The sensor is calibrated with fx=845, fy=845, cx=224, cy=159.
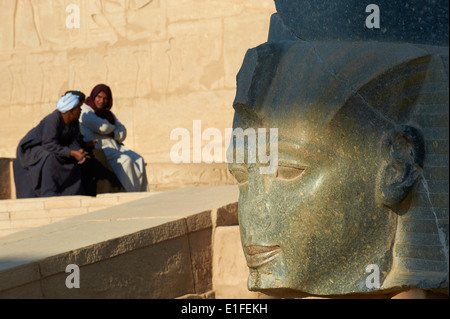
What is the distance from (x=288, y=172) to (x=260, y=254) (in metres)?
0.29

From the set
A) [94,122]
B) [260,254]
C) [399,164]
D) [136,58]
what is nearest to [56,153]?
[94,122]

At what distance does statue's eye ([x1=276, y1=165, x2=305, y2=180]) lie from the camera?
8.52 feet

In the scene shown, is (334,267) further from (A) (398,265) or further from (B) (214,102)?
(B) (214,102)

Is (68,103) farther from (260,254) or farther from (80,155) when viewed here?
(260,254)

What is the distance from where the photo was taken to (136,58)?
45.3 ft

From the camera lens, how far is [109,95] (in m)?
9.77

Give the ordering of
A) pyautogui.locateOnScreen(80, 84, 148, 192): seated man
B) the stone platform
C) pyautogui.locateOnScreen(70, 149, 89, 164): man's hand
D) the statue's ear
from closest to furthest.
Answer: the statue's ear → the stone platform → pyautogui.locateOnScreen(70, 149, 89, 164): man's hand → pyautogui.locateOnScreen(80, 84, 148, 192): seated man

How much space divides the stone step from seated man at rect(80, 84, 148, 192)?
1.86m

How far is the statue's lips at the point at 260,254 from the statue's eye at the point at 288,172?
0.22 meters

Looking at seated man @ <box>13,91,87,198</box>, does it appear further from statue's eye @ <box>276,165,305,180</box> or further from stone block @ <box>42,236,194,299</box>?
statue's eye @ <box>276,165,305,180</box>

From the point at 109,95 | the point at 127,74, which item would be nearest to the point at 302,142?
the point at 109,95

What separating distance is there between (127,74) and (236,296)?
8980mm

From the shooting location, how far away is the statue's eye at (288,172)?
2.60 m

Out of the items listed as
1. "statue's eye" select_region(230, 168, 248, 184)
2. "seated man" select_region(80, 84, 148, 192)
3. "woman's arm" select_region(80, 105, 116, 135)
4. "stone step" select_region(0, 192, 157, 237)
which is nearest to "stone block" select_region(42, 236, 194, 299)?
"statue's eye" select_region(230, 168, 248, 184)
